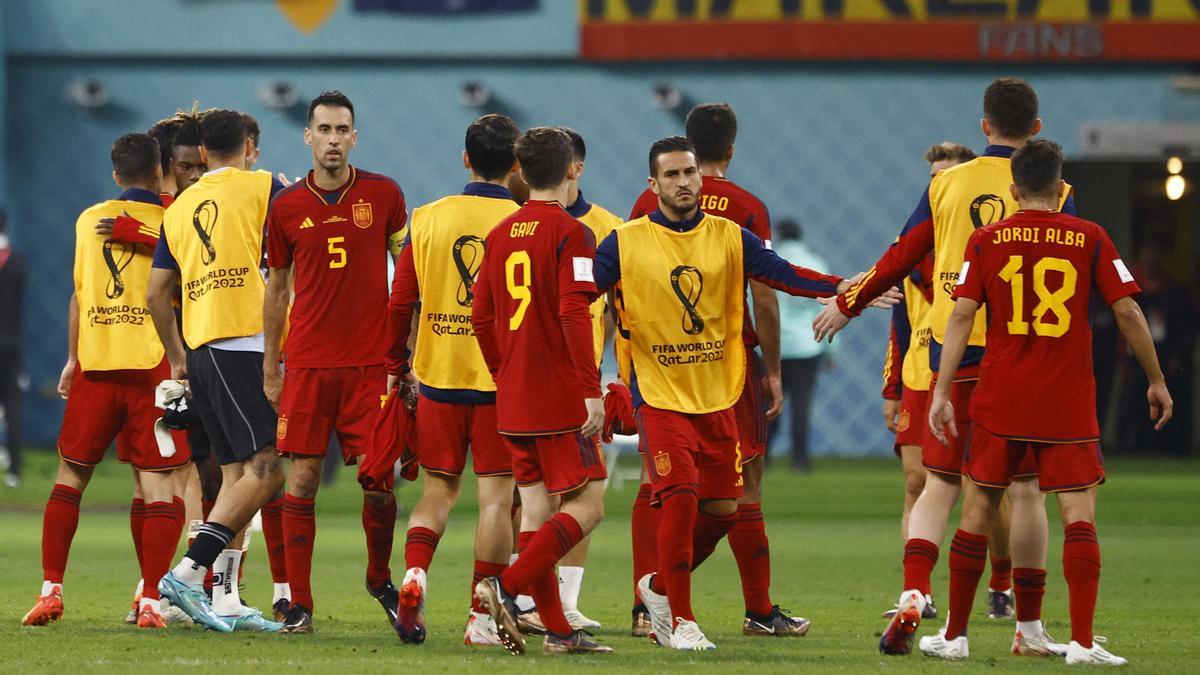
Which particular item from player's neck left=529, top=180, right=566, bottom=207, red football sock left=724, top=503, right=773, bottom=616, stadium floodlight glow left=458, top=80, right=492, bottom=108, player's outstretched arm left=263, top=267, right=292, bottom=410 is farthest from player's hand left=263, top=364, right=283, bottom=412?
stadium floodlight glow left=458, top=80, right=492, bottom=108

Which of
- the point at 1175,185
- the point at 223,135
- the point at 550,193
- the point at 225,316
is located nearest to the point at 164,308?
the point at 225,316

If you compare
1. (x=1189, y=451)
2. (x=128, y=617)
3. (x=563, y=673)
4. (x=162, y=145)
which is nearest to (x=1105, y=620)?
(x=563, y=673)

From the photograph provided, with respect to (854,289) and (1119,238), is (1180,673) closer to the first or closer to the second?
(854,289)

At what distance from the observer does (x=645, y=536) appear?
8250 mm

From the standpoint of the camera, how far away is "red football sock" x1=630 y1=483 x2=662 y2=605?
26.9 ft

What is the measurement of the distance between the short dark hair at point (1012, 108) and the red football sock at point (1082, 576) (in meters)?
1.73

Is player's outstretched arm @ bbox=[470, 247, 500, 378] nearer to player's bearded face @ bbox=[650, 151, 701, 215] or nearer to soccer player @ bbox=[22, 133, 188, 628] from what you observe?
player's bearded face @ bbox=[650, 151, 701, 215]

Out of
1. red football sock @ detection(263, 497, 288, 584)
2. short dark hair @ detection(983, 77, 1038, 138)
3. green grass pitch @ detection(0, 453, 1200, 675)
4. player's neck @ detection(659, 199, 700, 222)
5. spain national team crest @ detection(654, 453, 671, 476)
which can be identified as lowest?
green grass pitch @ detection(0, 453, 1200, 675)

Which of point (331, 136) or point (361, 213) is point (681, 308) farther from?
point (331, 136)

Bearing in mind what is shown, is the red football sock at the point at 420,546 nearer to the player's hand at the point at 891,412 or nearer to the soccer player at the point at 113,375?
the soccer player at the point at 113,375

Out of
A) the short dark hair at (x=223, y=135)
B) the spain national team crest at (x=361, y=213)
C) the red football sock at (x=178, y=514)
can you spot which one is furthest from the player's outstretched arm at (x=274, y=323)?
the red football sock at (x=178, y=514)

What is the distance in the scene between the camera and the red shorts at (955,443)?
7531 millimetres

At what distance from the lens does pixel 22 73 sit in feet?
73.5

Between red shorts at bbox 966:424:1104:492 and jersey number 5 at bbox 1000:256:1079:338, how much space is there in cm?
41
